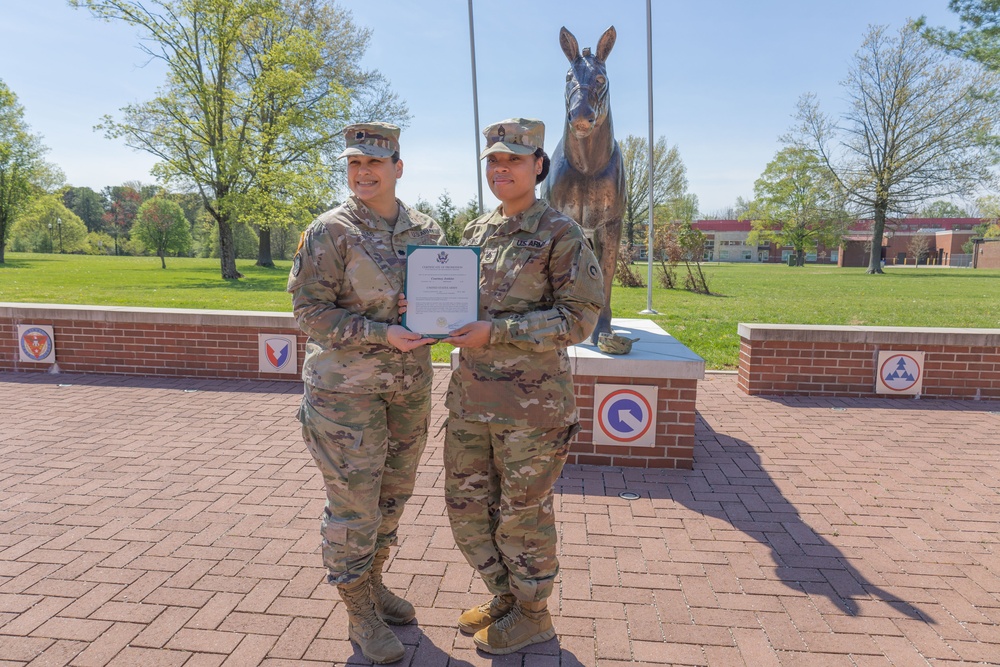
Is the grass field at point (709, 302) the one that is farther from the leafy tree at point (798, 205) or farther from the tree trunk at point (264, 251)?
the leafy tree at point (798, 205)

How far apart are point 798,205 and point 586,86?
57.2 meters

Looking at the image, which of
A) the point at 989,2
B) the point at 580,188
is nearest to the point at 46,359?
the point at 580,188

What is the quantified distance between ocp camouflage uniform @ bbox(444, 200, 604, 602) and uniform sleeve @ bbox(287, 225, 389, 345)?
0.47m

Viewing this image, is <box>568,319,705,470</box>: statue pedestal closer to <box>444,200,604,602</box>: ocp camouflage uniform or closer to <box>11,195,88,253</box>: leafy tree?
<box>444,200,604,602</box>: ocp camouflage uniform

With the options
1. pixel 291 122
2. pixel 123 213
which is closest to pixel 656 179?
pixel 291 122

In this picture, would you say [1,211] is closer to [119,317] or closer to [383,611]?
[119,317]

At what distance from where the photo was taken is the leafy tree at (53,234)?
54.3m

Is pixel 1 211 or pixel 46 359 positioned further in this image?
pixel 1 211

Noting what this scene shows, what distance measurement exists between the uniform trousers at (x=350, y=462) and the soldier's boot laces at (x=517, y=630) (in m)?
0.61

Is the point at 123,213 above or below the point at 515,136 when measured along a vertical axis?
above

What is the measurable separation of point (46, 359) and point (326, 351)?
23.9ft

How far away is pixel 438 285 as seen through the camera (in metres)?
2.31

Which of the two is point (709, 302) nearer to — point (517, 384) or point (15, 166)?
point (517, 384)

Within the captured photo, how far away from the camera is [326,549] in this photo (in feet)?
8.24
